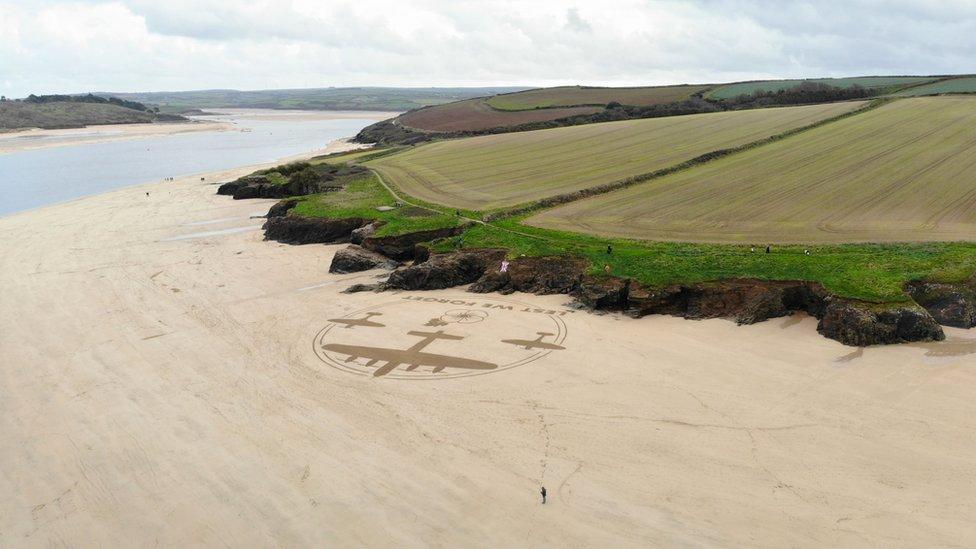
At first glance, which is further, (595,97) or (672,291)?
(595,97)

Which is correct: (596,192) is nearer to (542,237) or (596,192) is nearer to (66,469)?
(542,237)

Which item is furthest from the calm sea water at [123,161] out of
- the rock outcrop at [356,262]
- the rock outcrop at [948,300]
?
the rock outcrop at [948,300]

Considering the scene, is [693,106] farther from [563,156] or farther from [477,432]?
[477,432]

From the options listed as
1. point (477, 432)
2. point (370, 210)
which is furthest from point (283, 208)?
point (477, 432)

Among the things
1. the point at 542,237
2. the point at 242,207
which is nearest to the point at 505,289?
Answer: the point at 542,237

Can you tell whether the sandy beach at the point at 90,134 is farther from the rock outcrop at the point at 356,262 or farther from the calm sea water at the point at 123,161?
the rock outcrop at the point at 356,262

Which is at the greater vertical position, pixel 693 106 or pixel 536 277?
pixel 693 106

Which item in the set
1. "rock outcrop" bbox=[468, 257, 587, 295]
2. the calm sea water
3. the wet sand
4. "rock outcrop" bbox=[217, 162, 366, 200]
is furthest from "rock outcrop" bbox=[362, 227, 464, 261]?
the wet sand

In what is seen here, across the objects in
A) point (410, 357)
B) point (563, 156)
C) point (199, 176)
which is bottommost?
point (410, 357)
